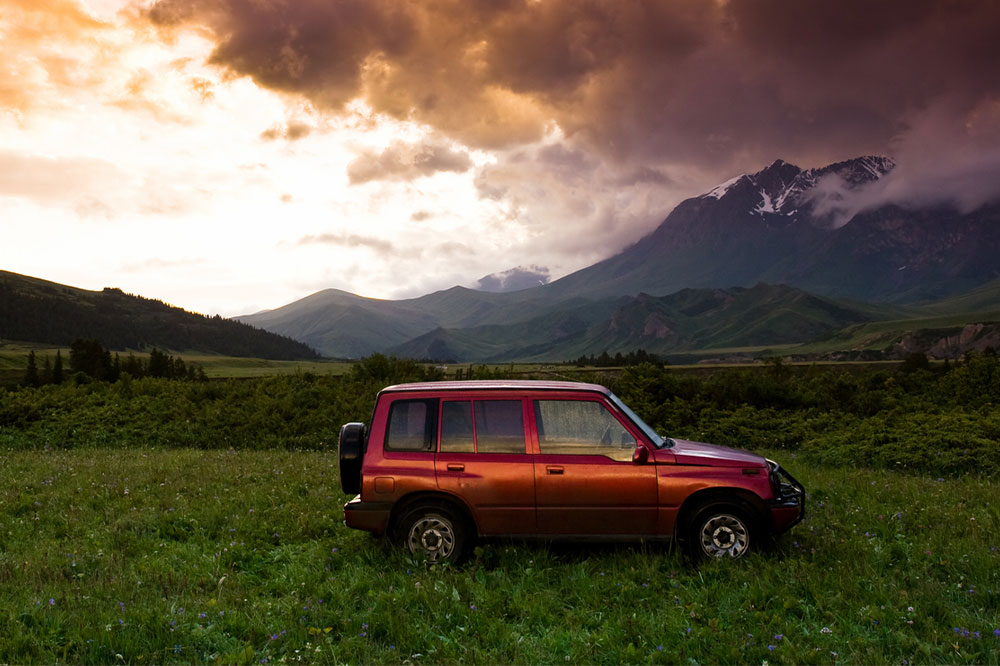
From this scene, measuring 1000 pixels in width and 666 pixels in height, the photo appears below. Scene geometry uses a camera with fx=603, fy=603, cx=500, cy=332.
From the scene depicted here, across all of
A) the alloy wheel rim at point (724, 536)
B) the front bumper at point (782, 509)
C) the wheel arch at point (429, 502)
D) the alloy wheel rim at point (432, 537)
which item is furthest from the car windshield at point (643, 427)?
the alloy wheel rim at point (432, 537)

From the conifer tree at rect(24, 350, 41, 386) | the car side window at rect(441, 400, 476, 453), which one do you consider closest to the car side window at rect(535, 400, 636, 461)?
the car side window at rect(441, 400, 476, 453)

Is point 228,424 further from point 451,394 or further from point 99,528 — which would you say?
point 451,394

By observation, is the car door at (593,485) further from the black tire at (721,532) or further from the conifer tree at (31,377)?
the conifer tree at (31,377)

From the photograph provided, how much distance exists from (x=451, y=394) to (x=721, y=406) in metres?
15.7

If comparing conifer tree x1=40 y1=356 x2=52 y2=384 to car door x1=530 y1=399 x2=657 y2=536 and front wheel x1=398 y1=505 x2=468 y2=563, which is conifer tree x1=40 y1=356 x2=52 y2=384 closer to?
front wheel x1=398 y1=505 x2=468 y2=563

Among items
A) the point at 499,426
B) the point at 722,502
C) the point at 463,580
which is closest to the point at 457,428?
the point at 499,426

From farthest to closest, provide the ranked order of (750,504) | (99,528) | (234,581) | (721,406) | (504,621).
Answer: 1. (721,406)
2. (99,528)
3. (750,504)
4. (234,581)
5. (504,621)

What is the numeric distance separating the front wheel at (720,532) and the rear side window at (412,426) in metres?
3.79

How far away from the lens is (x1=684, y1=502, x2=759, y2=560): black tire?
8.11 metres

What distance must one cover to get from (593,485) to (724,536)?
Result: 6.30 ft

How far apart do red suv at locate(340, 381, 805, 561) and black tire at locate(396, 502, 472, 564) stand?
0.01 m

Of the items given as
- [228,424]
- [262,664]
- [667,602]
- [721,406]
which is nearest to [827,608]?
[667,602]

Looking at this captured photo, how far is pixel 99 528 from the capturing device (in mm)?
9789

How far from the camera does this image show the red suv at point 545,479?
819cm
